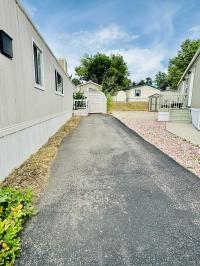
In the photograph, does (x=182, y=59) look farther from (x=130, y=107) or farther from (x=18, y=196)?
(x=18, y=196)

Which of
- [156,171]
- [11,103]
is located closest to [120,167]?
[156,171]

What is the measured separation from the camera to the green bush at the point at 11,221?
1.65 m

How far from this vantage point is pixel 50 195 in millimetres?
2977

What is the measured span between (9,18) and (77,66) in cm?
4785

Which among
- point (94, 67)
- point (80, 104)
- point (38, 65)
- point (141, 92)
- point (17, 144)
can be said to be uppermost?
point (94, 67)

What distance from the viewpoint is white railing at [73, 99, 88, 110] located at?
1731 centimetres

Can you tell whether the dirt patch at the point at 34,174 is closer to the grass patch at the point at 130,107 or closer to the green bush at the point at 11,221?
the green bush at the point at 11,221

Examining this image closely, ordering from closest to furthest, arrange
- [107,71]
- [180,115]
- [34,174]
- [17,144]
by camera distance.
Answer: [34,174] → [17,144] → [180,115] → [107,71]

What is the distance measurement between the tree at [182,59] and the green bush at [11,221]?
35.5 m

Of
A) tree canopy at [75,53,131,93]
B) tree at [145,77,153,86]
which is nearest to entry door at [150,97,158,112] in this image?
tree canopy at [75,53,131,93]

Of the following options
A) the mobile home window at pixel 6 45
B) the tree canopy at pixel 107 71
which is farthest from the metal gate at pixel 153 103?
the tree canopy at pixel 107 71

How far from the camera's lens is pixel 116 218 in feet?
7.80

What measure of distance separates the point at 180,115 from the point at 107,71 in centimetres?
3629

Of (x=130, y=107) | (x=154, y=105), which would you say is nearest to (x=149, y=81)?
(x=130, y=107)
